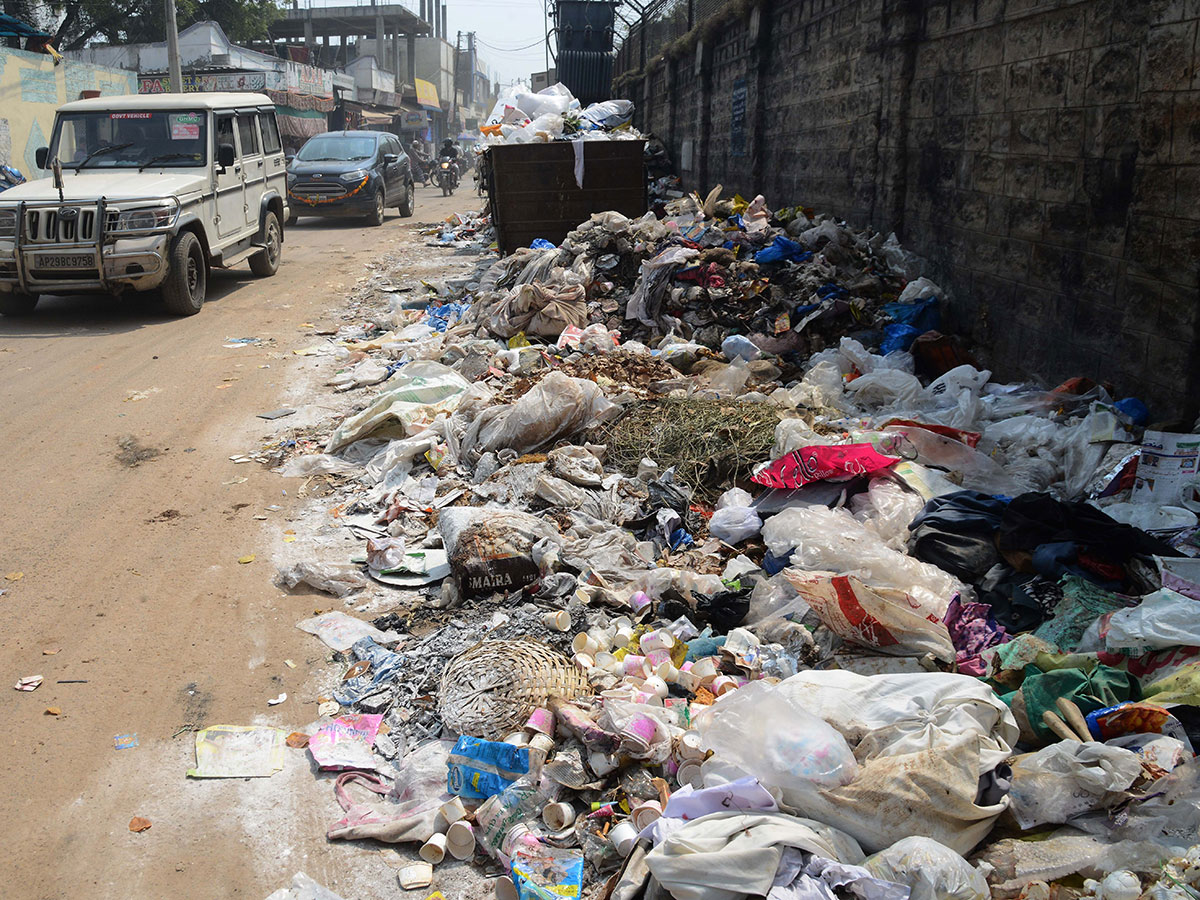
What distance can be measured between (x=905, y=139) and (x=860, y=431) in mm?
3671

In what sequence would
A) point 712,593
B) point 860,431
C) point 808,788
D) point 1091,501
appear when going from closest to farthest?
1. point 808,788
2. point 712,593
3. point 1091,501
4. point 860,431

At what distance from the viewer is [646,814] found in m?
2.54

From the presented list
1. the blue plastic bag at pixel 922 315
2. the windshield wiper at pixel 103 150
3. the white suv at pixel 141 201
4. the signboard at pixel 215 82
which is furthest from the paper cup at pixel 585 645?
the signboard at pixel 215 82

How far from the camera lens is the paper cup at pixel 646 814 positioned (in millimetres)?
2527

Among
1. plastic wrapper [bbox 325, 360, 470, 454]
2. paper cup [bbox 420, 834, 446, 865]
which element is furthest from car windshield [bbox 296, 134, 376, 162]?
paper cup [bbox 420, 834, 446, 865]

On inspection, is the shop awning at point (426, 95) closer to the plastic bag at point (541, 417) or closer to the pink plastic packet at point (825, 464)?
the plastic bag at point (541, 417)

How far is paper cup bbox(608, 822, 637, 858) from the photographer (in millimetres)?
2482

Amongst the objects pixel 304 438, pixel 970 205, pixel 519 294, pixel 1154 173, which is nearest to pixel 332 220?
pixel 519 294

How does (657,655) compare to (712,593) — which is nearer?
(657,655)

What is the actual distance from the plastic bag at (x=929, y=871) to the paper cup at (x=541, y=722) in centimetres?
112

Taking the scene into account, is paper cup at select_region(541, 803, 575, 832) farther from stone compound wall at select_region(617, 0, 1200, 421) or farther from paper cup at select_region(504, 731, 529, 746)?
stone compound wall at select_region(617, 0, 1200, 421)

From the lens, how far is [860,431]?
16.3ft

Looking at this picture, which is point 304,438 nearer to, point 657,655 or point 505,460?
point 505,460

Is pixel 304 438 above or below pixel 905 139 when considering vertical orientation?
below
